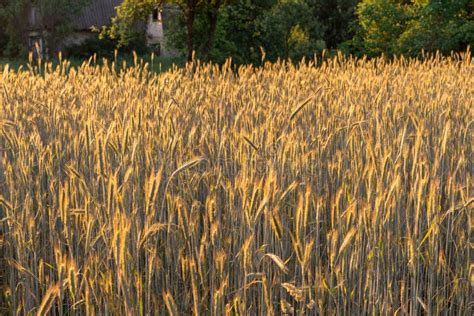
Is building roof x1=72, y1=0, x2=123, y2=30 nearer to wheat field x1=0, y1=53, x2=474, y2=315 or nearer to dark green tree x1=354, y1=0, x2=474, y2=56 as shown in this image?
dark green tree x1=354, y1=0, x2=474, y2=56

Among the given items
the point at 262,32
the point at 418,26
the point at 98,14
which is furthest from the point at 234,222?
the point at 98,14

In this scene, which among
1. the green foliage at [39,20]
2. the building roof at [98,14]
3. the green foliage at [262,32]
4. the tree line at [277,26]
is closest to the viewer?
the tree line at [277,26]

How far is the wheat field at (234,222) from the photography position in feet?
5.74

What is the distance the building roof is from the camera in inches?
1231

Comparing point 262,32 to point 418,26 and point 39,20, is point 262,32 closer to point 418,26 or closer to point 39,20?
point 418,26

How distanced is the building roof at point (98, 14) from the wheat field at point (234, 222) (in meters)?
28.4

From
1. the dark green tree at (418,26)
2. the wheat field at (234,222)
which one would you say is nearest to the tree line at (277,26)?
the dark green tree at (418,26)

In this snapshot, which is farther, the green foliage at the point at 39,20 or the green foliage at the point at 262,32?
the green foliage at the point at 39,20

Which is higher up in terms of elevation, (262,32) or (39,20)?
(39,20)

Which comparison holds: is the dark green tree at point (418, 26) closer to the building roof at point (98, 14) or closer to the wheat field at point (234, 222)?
the wheat field at point (234, 222)

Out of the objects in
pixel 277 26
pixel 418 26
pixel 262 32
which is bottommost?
pixel 262 32

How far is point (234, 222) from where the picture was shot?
86.9 inches

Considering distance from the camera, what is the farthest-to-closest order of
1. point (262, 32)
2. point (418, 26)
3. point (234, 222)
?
point (262, 32)
point (418, 26)
point (234, 222)

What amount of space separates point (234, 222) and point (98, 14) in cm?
3198
